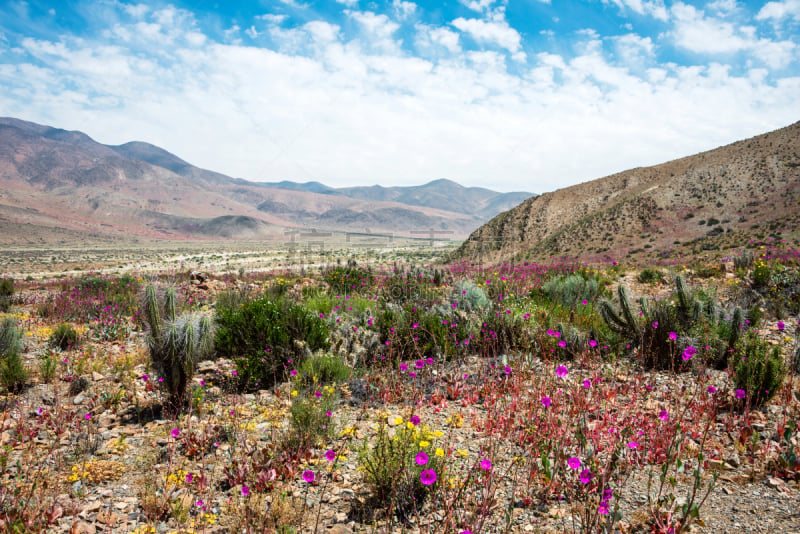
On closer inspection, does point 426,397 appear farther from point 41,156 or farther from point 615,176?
point 41,156

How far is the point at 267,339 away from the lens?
5723 millimetres

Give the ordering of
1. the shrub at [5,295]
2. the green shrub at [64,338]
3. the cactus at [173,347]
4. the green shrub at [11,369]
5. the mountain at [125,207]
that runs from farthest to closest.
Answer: the mountain at [125,207], the shrub at [5,295], the green shrub at [64,338], the green shrub at [11,369], the cactus at [173,347]

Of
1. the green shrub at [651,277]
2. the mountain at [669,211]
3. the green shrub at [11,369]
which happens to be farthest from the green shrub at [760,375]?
the mountain at [669,211]

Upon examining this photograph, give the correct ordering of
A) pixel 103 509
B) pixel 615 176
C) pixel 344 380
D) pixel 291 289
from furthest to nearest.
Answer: pixel 615 176 → pixel 291 289 → pixel 344 380 → pixel 103 509

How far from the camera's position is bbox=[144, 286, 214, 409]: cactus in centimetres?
454

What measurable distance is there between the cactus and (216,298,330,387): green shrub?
789mm

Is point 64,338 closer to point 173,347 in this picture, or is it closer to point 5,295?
point 173,347

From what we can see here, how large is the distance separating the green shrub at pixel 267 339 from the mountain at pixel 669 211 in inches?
967

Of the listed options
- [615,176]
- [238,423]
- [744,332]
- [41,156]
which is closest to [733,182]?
[615,176]

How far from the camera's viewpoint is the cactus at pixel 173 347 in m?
4.54

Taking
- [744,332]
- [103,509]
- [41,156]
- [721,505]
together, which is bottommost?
[103,509]

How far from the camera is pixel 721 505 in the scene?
2.76 metres

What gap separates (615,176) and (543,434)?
1982 inches

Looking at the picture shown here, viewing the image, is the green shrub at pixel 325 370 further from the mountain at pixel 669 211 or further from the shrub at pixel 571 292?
the mountain at pixel 669 211
